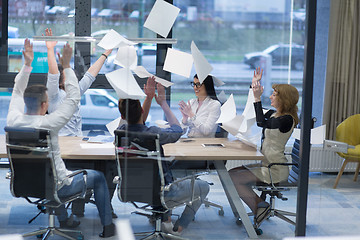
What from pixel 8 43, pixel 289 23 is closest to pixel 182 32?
pixel 289 23

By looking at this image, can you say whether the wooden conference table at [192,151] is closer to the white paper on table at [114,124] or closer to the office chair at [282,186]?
the white paper on table at [114,124]

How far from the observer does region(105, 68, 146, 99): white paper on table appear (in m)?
3.92

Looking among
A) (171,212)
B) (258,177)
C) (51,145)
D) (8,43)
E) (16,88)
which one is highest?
(8,43)

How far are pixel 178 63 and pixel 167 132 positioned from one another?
0.50 metres

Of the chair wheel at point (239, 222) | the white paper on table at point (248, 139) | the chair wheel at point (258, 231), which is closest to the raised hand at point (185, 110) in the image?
the white paper on table at point (248, 139)

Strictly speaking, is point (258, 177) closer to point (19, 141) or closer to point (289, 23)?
point (289, 23)

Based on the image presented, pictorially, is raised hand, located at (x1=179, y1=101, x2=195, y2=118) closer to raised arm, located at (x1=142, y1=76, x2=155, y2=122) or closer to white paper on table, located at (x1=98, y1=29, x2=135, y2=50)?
raised arm, located at (x1=142, y1=76, x2=155, y2=122)

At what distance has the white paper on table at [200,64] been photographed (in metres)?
4.00

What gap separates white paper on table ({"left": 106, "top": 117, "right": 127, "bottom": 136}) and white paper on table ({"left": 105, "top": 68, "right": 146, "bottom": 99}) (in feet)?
0.56

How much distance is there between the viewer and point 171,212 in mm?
4031

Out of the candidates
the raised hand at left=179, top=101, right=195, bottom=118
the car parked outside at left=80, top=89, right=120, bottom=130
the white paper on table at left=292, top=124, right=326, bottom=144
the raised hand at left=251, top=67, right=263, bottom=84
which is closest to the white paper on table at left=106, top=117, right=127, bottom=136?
the car parked outside at left=80, top=89, right=120, bottom=130

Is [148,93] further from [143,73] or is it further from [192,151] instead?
[192,151]

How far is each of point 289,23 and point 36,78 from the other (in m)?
1.89

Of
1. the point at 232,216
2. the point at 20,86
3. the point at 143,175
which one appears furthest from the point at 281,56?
the point at 20,86
